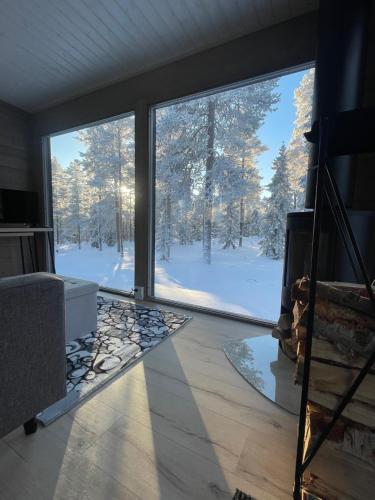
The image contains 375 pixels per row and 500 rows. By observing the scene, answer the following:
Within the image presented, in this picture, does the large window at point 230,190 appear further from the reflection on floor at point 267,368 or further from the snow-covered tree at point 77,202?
the snow-covered tree at point 77,202

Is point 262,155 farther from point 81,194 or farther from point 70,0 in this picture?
point 81,194

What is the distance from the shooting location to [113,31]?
2.14m

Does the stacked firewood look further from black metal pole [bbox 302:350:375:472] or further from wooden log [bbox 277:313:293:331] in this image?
wooden log [bbox 277:313:293:331]

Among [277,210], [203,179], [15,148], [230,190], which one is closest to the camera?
[277,210]

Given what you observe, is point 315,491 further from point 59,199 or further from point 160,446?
point 59,199

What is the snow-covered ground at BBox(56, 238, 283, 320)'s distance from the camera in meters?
2.39

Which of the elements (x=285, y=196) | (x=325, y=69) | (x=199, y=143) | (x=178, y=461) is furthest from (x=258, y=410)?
(x=199, y=143)

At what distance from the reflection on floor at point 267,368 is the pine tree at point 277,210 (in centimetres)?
84

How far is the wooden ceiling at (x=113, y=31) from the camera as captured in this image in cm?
189

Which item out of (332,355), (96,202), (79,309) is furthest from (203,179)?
(332,355)

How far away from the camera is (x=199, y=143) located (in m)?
2.62

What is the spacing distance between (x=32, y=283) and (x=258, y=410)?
1.23m

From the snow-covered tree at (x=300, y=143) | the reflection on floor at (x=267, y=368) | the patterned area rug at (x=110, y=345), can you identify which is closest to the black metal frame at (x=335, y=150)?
the reflection on floor at (x=267, y=368)

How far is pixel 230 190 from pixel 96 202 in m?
1.92
